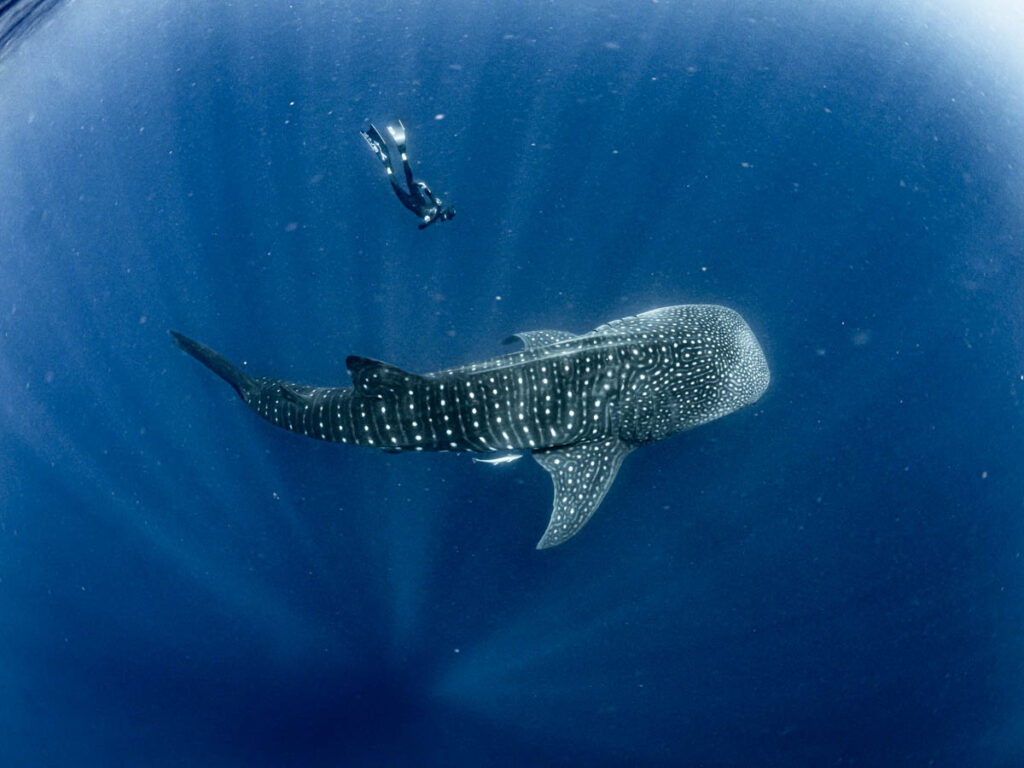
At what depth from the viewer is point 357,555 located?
18.2ft

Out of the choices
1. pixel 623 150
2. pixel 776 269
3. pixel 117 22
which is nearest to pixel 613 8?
pixel 623 150

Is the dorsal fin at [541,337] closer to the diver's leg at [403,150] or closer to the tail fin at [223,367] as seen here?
the diver's leg at [403,150]

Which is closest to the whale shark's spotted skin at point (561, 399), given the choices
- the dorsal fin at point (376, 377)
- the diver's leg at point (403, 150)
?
the dorsal fin at point (376, 377)

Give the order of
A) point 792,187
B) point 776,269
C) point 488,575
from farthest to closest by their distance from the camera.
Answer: point 792,187
point 776,269
point 488,575

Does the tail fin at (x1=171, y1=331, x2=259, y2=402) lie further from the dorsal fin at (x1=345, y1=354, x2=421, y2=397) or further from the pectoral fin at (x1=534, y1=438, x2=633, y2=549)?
the pectoral fin at (x1=534, y1=438, x2=633, y2=549)

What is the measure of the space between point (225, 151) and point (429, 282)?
347cm

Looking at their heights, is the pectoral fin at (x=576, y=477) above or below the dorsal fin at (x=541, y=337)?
below

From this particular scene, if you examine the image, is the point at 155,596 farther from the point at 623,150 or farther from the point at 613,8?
the point at 613,8

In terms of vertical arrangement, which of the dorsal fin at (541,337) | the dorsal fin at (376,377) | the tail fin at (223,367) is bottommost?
the dorsal fin at (376,377)

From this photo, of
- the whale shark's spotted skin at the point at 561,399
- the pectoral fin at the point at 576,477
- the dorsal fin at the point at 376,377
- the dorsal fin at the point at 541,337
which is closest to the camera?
the dorsal fin at the point at 376,377

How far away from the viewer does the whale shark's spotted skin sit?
3852mm

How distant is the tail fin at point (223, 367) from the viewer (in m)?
4.41

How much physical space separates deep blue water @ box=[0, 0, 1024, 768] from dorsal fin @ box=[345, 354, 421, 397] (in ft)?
5.56

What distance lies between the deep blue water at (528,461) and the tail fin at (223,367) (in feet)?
4.11
